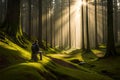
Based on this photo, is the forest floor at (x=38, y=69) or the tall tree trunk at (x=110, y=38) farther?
the tall tree trunk at (x=110, y=38)

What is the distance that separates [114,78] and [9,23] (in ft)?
42.4

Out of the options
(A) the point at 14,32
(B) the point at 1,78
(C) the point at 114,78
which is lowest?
(C) the point at 114,78

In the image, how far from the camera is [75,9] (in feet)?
347

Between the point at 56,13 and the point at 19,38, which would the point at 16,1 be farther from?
the point at 56,13

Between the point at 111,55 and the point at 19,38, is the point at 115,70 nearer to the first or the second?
the point at 111,55

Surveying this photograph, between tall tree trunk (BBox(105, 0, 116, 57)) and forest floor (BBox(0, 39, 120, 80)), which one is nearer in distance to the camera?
forest floor (BBox(0, 39, 120, 80))

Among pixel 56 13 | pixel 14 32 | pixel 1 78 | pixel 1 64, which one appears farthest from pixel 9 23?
pixel 56 13

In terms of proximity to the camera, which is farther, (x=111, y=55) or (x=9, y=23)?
(x=111, y=55)

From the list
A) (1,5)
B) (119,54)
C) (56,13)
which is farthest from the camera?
(56,13)

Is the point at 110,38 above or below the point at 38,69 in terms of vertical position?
above

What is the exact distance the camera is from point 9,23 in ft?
90.6

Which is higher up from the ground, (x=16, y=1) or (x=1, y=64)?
(x=16, y=1)

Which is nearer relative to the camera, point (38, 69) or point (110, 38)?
point (38, 69)

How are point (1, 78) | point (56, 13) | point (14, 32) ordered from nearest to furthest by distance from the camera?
point (1, 78), point (14, 32), point (56, 13)
